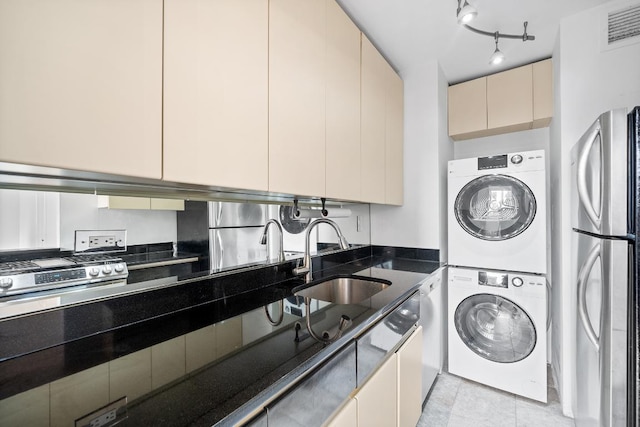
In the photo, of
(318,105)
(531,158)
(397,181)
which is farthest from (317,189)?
(531,158)

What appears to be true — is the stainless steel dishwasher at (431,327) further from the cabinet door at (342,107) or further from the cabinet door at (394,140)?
the cabinet door at (342,107)

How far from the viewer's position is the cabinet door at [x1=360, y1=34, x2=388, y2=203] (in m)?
1.84

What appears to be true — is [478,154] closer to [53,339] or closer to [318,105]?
[318,105]

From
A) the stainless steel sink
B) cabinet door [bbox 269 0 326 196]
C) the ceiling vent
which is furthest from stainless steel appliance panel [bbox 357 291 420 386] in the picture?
the ceiling vent

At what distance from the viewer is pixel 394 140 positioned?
2.34m

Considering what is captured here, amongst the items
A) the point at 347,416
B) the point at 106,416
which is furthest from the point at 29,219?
the point at 347,416

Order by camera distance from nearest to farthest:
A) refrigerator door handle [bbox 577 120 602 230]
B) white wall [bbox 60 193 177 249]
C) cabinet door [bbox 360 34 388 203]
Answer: white wall [bbox 60 193 177 249]
refrigerator door handle [bbox 577 120 602 230]
cabinet door [bbox 360 34 388 203]

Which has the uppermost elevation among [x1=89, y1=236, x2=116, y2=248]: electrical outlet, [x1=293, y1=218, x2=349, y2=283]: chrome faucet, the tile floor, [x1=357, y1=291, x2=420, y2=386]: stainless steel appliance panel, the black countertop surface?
[x1=89, y1=236, x2=116, y2=248]: electrical outlet

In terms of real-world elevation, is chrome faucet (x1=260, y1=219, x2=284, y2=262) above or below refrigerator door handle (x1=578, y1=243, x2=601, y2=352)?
above

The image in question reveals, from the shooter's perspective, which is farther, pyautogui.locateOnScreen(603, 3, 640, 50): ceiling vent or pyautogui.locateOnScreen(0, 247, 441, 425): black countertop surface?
pyautogui.locateOnScreen(603, 3, 640, 50): ceiling vent

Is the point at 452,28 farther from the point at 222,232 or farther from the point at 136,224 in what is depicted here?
the point at 136,224

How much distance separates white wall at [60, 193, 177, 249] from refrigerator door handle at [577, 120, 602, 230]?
202cm

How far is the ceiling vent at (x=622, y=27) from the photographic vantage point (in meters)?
1.78

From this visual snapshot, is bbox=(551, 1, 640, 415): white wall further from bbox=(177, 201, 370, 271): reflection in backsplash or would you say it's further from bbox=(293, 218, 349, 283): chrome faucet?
bbox=(177, 201, 370, 271): reflection in backsplash
